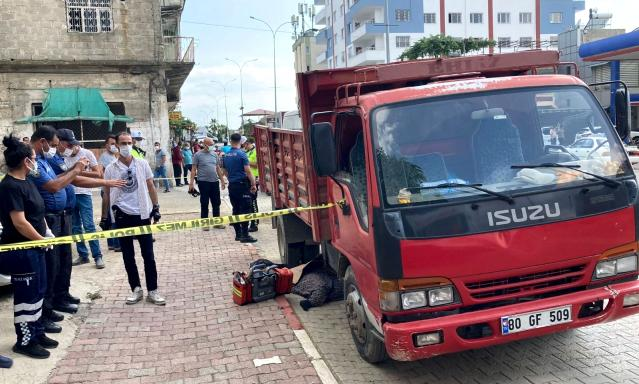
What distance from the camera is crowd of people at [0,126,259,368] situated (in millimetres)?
4695

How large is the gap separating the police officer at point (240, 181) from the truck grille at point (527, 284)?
20.7 ft

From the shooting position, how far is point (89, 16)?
64.7 ft

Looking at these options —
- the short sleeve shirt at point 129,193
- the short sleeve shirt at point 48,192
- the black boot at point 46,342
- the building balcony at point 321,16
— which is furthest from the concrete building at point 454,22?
the black boot at point 46,342

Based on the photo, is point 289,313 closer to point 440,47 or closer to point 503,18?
point 440,47

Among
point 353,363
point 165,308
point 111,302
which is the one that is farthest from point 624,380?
point 111,302

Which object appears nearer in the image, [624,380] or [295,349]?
[624,380]

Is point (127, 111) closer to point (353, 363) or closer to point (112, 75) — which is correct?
point (112, 75)

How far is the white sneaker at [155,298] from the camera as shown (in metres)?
6.45

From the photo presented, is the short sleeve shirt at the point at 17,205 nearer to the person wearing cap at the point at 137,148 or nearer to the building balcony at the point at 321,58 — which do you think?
the person wearing cap at the point at 137,148

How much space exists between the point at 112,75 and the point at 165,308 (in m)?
15.6

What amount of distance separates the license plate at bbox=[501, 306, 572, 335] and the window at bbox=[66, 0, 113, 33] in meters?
19.3

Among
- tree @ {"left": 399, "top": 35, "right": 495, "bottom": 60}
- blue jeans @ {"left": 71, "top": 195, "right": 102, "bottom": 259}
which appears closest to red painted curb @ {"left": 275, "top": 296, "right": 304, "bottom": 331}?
blue jeans @ {"left": 71, "top": 195, "right": 102, "bottom": 259}

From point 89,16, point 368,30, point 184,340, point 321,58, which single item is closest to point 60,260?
point 184,340

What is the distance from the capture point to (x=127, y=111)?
20375 millimetres
